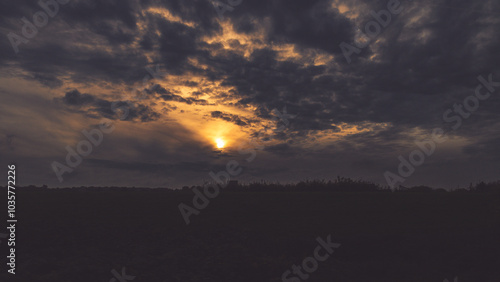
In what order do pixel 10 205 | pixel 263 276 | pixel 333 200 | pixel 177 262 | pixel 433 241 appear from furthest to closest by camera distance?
pixel 333 200 → pixel 10 205 → pixel 433 241 → pixel 177 262 → pixel 263 276

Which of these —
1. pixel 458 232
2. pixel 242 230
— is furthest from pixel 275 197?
pixel 458 232

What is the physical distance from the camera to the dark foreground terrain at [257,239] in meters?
10.5

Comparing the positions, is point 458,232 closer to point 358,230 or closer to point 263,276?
point 358,230

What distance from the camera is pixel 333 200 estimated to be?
16.1 metres

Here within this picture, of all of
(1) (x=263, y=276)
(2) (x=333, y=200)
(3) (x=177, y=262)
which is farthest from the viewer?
(2) (x=333, y=200)

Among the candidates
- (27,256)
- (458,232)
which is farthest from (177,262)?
(458,232)

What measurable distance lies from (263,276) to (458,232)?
23.2 feet

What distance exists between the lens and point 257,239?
12.2 metres

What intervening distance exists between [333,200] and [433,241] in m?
4.68

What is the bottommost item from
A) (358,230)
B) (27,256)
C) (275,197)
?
(358,230)

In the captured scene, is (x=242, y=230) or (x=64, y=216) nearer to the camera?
(x=242, y=230)

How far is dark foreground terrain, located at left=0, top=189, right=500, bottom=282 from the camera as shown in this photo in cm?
1050

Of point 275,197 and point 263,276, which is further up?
point 275,197

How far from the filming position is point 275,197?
16.7m
